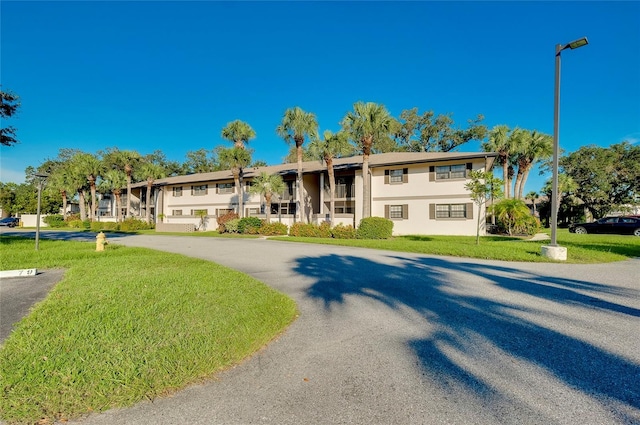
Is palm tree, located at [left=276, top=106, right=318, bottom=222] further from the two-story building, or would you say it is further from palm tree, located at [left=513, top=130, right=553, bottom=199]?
palm tree, located at [left=513, top=130, right=553, bottom=199]

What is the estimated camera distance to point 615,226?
71.8ft

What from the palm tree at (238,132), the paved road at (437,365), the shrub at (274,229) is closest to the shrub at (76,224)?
the palm tree at (238,132)

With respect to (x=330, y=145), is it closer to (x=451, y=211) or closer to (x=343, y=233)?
(x=343, y=233)

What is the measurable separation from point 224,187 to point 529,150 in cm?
3004

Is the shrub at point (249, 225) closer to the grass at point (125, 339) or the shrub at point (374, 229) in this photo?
the shrub at point (374, 229)

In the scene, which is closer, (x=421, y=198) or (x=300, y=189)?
(x=421, y=198)

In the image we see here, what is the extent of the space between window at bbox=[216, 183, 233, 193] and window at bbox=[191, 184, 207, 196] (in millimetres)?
2246

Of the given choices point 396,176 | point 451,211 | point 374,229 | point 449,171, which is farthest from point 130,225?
point 449,171

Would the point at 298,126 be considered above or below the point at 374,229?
above

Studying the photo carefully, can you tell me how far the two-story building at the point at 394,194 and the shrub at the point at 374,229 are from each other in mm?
2505

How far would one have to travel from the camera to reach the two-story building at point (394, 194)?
2266 cm

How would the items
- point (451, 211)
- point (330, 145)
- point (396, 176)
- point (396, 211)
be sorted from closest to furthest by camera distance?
point (451, 211), point (330, 145), point (396, 211), point (396, 176)

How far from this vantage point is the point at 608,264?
368 inches

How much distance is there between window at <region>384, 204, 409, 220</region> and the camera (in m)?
24.6
